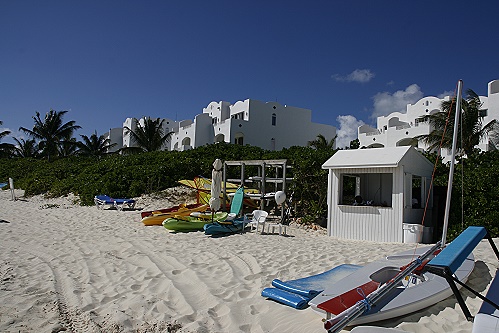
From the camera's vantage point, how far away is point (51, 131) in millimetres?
37594

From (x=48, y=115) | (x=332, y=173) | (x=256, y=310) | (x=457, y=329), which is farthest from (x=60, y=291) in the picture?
(x=48, y=115)

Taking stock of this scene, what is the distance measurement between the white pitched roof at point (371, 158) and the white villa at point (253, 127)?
74.9 ft

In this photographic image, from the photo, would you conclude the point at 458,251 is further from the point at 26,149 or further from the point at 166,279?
the point at 26,149

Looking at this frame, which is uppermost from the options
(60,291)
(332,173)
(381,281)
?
(332,173)

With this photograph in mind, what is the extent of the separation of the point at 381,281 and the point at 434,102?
2958 cm

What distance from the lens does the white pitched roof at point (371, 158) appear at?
9477mm

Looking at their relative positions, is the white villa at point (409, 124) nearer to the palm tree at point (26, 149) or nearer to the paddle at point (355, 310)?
the paddle at point (355, 310)

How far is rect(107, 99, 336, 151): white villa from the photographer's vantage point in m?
33.6

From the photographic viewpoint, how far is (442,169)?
1289cm

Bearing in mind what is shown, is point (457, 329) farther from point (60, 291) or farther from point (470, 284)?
point (60, 291)

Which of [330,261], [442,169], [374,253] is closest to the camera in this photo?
[330,261]

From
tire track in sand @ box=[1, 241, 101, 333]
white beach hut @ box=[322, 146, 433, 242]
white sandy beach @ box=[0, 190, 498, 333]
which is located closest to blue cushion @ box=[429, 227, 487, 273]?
white sandy beach @ box=[0, 190, 498, 333]

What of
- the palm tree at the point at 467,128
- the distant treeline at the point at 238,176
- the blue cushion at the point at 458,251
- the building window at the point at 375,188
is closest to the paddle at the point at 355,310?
the blue cushion at the point at 458,251

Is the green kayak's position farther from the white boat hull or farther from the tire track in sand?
the white boat hull
